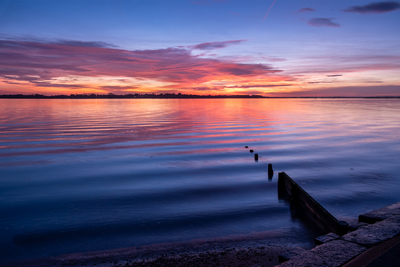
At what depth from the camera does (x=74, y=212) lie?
933 centimetres

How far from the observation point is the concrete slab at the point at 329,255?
484cm

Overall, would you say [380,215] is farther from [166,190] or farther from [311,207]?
[166,190]

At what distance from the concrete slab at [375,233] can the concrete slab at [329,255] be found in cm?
27

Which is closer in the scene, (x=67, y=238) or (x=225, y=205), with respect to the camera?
(x=67, y=238)

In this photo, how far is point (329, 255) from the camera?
16.8ft

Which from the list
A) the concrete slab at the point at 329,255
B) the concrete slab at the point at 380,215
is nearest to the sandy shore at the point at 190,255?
the concrete slab at the point at 329,255

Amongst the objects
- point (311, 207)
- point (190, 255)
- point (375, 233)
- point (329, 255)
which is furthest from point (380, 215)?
point (190, 255)

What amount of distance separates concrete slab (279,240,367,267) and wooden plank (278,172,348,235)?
117 cm

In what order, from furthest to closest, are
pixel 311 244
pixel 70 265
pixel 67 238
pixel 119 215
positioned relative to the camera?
pixel 119 215
pixel 67 238
pixel 311 244
pixel 70 265

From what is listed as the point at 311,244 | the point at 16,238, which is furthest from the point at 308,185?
the point at 16,238

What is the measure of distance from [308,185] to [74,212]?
9601 millimetres

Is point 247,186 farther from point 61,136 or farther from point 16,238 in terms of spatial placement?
point 61,136

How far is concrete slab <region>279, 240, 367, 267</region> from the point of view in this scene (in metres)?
4.84

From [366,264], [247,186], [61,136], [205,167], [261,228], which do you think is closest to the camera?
[366,264]
